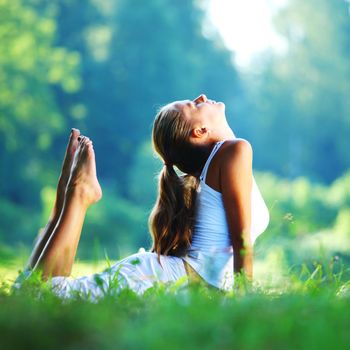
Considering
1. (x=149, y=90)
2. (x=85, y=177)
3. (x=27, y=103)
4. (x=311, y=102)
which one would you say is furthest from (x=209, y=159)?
(x=311, y=102)

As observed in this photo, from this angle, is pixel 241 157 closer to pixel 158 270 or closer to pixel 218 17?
pixel 158 270

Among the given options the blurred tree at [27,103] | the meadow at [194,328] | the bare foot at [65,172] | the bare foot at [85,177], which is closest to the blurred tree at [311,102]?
the blurred tree at [27,103]

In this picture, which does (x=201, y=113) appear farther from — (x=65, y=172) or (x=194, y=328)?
(x=194, y=328)

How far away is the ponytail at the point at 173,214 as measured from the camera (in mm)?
2996

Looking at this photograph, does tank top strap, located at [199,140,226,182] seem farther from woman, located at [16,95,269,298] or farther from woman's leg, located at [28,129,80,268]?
woman's leg, located at [28,129,80,268]

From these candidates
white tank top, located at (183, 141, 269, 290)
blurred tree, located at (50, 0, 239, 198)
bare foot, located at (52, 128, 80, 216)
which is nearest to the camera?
white tank top, located at (183, 141, 269, 290)

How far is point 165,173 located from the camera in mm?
3227

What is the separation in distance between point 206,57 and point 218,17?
8.98 ft

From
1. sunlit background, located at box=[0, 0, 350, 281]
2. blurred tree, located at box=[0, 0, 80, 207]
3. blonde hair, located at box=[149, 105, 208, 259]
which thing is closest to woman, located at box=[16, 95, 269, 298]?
blonde hair, located at box=[149, 105, 208, 259]

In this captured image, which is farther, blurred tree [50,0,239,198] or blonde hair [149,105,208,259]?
blurred tree [50,0,239,198]

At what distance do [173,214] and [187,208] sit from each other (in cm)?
7

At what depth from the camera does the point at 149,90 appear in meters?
26.1

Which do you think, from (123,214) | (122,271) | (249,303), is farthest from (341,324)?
(123,214)

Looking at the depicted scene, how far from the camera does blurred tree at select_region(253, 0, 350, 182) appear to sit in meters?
28.6
